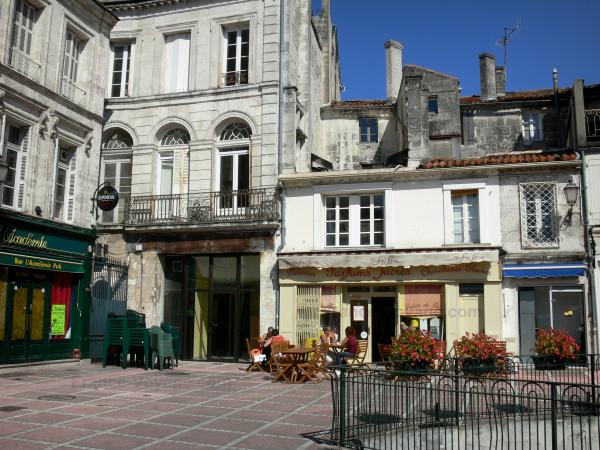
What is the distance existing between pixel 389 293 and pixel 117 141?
10405mm

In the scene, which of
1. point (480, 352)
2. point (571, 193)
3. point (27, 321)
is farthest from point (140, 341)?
point (571, 193)

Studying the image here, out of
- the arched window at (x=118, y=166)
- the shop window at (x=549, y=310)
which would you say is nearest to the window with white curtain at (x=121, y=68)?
the arched window at (x=118, y=166)

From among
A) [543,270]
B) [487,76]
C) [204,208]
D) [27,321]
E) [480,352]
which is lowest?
[480,352]

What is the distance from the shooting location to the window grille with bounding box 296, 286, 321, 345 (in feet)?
57.5

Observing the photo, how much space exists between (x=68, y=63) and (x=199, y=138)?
14.6ft

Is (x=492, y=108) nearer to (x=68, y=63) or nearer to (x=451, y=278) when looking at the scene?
(x=451, y=278)

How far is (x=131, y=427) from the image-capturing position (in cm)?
819

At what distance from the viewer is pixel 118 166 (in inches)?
798

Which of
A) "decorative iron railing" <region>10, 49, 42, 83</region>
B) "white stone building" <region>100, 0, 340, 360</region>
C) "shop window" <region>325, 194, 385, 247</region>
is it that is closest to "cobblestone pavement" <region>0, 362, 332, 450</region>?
"white stone building" <region>100, 0, 340, 360</region>

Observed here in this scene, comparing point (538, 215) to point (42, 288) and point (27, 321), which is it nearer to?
point (42, 288)

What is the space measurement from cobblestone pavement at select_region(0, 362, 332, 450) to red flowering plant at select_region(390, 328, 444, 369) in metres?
1.64

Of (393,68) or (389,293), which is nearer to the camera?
(389,293)

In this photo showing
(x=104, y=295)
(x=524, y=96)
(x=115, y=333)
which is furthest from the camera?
(x=524, y=96)

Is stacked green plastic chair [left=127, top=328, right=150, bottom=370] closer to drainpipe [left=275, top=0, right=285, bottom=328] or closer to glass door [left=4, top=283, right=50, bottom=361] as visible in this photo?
glass door [left=4, top=283, right=50, bottom=361]
